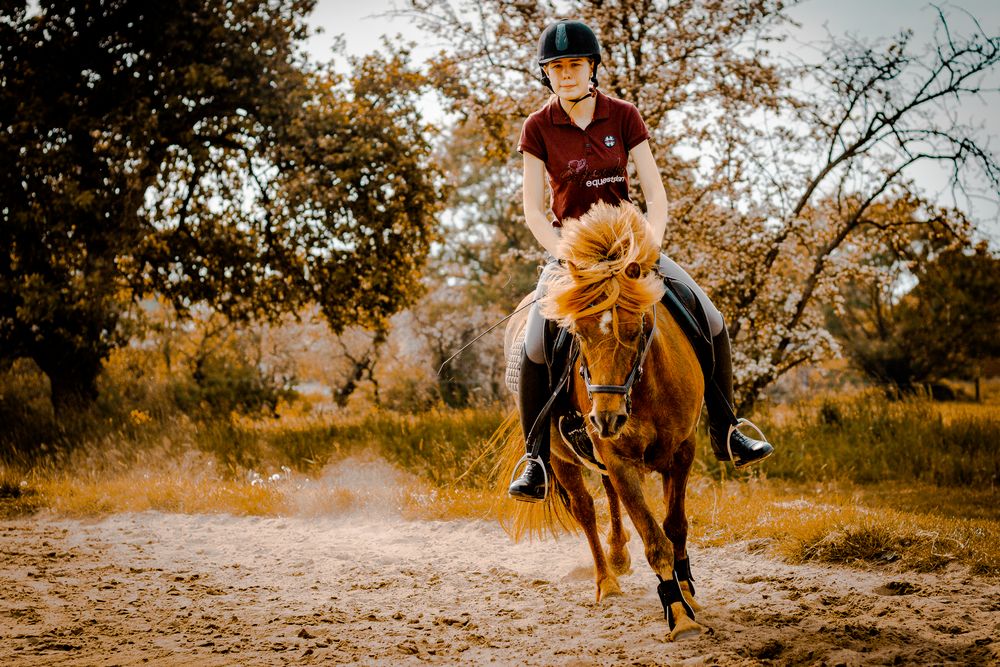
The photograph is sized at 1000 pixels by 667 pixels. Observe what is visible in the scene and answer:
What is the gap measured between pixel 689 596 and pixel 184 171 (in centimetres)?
1242

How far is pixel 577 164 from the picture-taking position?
14.5 feet

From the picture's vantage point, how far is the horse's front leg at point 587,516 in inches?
193

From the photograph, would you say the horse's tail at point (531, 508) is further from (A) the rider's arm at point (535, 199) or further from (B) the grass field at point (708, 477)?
(A) the rider's arm at point (535, 199)

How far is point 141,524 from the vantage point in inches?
303

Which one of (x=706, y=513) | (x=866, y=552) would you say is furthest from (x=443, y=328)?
(x=866, y=552)

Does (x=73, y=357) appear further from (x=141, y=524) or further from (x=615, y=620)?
(x=615, y=620)

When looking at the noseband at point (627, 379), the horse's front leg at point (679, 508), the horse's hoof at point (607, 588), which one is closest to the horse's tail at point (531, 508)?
the horse's hoof at point (607, 588)

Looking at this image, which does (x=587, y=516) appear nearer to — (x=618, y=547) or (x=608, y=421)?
(x=618, y=547)

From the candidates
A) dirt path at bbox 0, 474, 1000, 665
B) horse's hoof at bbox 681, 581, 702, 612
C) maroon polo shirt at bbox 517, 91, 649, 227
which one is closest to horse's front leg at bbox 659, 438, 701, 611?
horse's hoof at bbox 681, 581, 702, 612

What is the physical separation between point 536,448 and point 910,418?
7899mm

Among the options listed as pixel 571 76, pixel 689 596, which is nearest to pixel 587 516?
pixel 689 596

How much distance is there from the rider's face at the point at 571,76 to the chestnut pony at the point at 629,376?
3.12ft

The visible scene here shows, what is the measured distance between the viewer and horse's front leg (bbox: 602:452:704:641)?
3898mm

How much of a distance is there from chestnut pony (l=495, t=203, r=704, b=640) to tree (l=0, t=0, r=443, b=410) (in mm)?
9163
